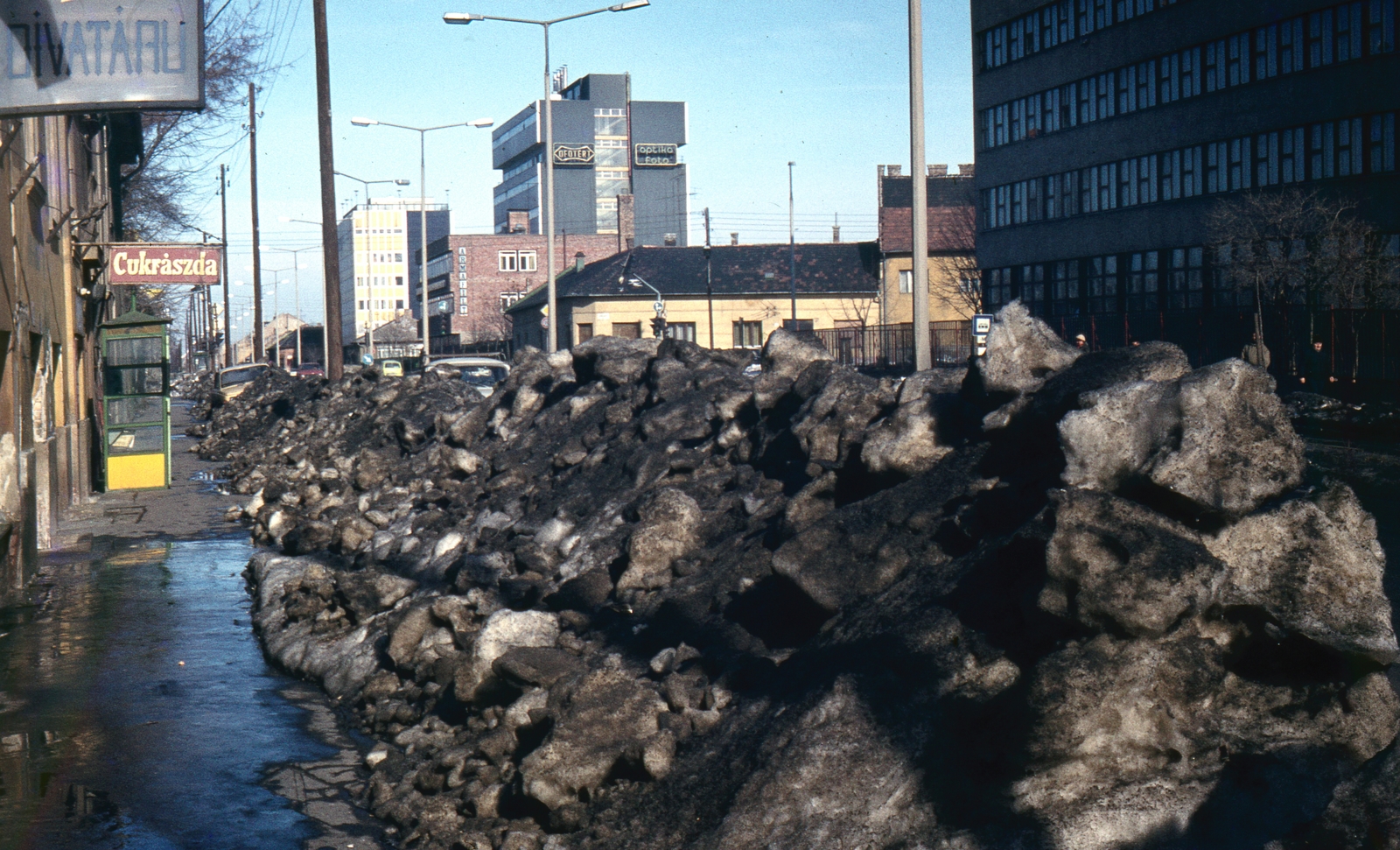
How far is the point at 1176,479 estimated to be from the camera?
16.6ft

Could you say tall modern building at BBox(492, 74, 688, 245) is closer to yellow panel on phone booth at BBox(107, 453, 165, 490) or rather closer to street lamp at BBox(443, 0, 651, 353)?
street lamp at BBox(443, 0, 651, 353)

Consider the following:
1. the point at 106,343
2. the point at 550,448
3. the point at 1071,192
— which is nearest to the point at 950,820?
the point at 550,448

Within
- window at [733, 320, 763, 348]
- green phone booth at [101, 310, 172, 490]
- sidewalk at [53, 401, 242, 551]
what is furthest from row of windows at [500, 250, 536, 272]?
green phone booth at [101, 310, 172, 490]

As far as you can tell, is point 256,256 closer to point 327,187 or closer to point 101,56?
point 327,187

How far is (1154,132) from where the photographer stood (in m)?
44.1

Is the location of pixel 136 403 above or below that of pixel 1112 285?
below

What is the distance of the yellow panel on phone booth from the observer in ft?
66.8

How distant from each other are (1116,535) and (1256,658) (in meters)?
0.87

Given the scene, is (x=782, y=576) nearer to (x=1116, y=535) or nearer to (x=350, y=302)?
(x=1116, y=535)

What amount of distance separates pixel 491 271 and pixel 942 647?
9839 centimetres

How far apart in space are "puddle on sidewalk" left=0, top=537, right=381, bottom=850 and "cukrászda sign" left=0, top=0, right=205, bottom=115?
141 inches

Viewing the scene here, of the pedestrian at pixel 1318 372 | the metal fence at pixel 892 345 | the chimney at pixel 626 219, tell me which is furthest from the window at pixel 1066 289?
the chimney at pixel 626 219

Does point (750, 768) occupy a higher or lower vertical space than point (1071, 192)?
lower

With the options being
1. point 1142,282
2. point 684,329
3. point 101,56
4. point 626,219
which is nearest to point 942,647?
point 101,56
